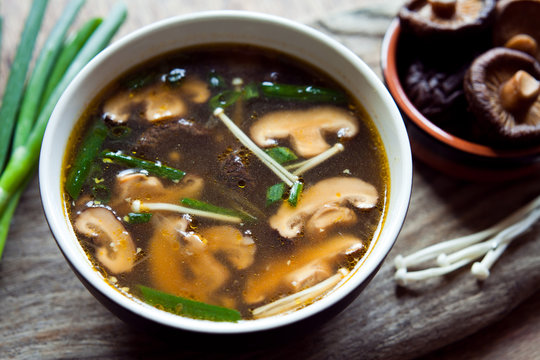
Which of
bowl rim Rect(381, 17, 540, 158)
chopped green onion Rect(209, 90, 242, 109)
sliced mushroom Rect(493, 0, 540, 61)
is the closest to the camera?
chopped green onion Rect(209, 90, 242, 109)

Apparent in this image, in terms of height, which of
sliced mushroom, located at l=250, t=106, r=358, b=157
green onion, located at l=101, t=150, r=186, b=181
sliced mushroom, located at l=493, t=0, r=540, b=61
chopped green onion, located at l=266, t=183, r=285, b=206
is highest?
sliced mushroom, located at l=493, t=0, r=540, b=61

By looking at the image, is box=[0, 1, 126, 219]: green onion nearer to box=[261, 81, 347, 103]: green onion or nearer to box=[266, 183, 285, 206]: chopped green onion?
box=[261, 81, 347, 103]: green onion

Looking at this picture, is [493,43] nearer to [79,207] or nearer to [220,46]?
[220,46]

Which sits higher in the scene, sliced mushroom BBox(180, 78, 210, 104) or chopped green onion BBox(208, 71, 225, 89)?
chopped green onion BBox(208, 71, 225, 89)

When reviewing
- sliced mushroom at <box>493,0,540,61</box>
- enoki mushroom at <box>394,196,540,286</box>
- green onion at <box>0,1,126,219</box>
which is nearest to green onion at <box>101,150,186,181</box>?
green onion at <box>0,1,126,219</box>

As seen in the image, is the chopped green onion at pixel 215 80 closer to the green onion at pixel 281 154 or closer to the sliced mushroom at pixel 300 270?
the green onion at pixel 281 154

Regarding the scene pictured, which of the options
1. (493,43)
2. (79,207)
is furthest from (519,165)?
(79,207)

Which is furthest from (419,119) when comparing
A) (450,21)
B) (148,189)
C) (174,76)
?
(148,189)

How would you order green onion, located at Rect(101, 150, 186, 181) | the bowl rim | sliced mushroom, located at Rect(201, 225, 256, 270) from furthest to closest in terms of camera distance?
the bowl rim < green onion, located at Rect(101, 150, 186, 181) < sliced mushroom, located at Rect(201, 225, 256, 270)
